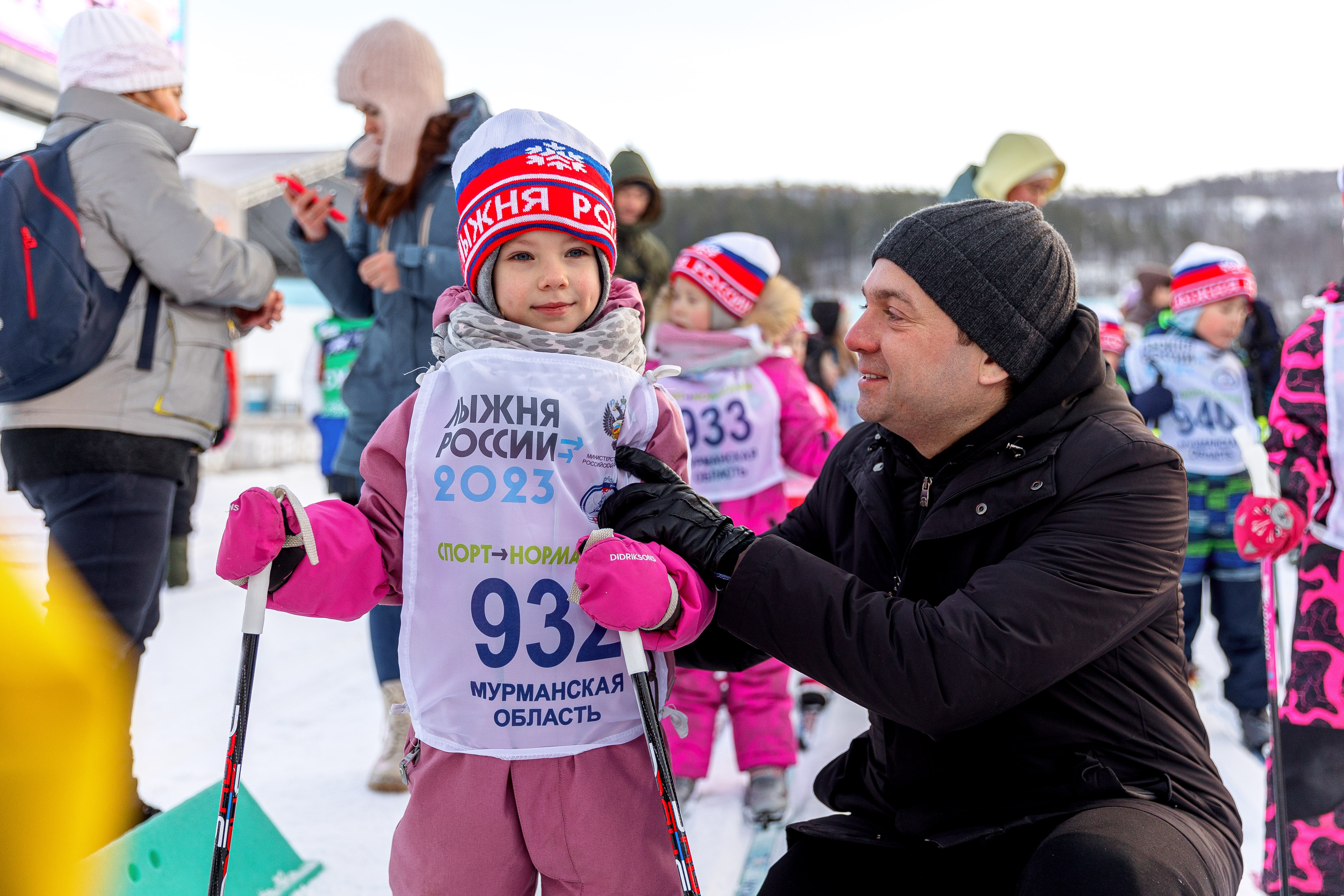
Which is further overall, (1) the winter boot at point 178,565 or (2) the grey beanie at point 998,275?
(1) the winter boot at point 178,565

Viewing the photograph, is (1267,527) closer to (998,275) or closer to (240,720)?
(998,275)

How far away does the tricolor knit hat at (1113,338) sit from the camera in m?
6.43

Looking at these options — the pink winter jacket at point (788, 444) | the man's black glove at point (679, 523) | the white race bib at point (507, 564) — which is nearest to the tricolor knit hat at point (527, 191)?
the white race bib at point (507, 564)

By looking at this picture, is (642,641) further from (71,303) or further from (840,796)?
(71,303)

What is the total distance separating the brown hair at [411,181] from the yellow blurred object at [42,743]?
2153mm

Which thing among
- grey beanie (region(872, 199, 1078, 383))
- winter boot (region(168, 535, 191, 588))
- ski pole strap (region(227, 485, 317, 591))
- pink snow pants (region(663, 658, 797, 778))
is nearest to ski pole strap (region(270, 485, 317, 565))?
ski pole strap (region(227, 485, 317, 591))

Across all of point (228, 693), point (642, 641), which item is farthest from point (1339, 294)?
point (228, 693)

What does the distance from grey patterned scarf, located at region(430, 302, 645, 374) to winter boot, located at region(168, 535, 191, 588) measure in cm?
507

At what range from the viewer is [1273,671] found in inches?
98.0

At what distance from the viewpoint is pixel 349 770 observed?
335cm

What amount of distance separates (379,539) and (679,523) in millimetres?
567

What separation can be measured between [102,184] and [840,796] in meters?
2.44

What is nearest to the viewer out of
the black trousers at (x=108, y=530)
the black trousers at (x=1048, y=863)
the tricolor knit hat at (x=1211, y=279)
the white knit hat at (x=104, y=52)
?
the black trousers at (x=1048, y=863)

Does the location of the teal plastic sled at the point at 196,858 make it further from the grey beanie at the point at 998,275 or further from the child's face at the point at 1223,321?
the child's face at the point at 1223,321
